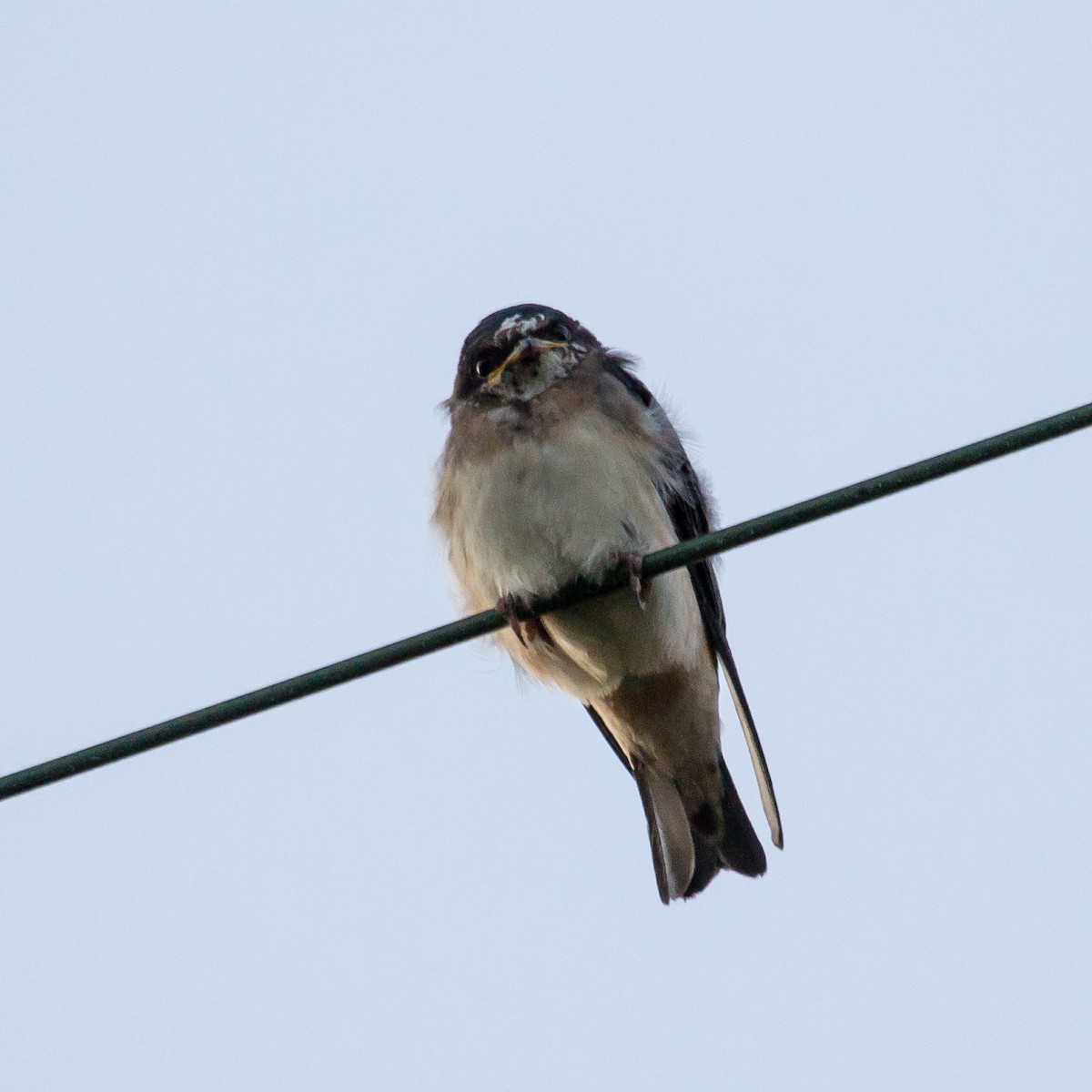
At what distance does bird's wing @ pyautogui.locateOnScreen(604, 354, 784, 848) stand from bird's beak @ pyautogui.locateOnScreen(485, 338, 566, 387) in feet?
1.26

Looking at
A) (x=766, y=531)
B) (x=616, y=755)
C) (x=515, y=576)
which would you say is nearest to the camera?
(x=766, y=531)

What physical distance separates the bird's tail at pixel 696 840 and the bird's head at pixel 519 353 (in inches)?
78.0

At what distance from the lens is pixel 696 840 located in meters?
8.20

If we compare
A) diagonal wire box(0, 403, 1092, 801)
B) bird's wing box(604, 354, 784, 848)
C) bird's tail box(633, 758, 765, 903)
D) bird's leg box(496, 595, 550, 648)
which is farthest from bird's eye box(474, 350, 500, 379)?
diagonal wire box(0, 403, 1092, 801)

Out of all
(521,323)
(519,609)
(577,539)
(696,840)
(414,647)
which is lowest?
(696,840)

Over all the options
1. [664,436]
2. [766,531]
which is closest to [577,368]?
[664,436]

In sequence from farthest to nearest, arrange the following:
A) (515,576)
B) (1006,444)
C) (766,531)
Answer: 1. (515,576)
2. (766,531)
3. (1006,444)

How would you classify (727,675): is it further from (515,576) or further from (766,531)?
(766,531)

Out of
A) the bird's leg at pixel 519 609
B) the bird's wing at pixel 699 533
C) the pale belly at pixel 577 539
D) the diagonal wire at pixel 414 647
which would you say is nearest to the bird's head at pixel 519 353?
the bird's wing at pixel 699 533

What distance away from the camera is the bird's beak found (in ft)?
25.0

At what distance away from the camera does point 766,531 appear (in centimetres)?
486

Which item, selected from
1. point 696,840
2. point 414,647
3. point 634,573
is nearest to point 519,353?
point 634,573

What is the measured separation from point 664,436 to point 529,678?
1319 millimetres

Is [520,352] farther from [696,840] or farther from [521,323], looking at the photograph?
[696,840]
